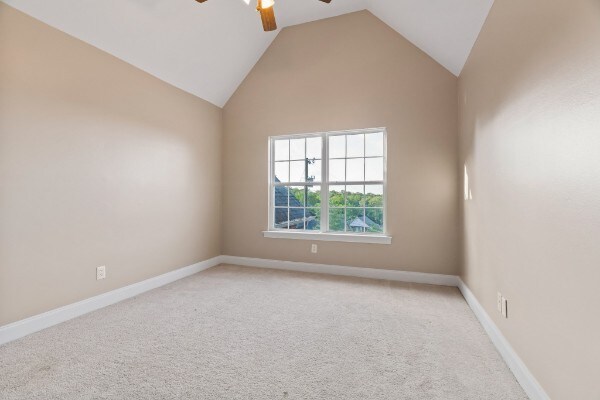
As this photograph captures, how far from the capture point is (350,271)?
12.3 feet

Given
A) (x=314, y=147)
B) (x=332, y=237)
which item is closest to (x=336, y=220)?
(x=332, y=237)

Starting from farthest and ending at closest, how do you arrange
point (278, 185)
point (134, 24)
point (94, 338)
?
point (278, 185)
point (134, 24)
point (94, 338)

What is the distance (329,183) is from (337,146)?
1.74 feet

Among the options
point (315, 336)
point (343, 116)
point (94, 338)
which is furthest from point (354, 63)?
point (94, 338)

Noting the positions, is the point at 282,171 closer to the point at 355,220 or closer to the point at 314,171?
the point at 314,171

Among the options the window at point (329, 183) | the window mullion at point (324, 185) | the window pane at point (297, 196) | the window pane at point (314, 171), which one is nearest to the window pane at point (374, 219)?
the window at point (329, 183)

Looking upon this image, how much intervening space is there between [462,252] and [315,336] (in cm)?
204

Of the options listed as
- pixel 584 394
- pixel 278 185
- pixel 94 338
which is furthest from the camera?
pixel 278 185

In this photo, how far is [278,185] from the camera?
4266 millimetres

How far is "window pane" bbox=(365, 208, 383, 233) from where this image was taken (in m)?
3.71

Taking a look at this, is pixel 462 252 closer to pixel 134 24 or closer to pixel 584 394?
pixel 584 394

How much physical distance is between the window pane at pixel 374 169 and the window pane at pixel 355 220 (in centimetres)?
46

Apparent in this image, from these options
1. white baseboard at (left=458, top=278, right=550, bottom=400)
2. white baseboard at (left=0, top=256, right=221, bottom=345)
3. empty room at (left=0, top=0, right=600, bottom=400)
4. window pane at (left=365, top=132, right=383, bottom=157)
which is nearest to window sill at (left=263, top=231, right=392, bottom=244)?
empty room at (left=0, top=0, right=600, bottom=400)

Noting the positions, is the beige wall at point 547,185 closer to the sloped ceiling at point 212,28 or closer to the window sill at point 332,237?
the sloped ceiling at point 212,28
